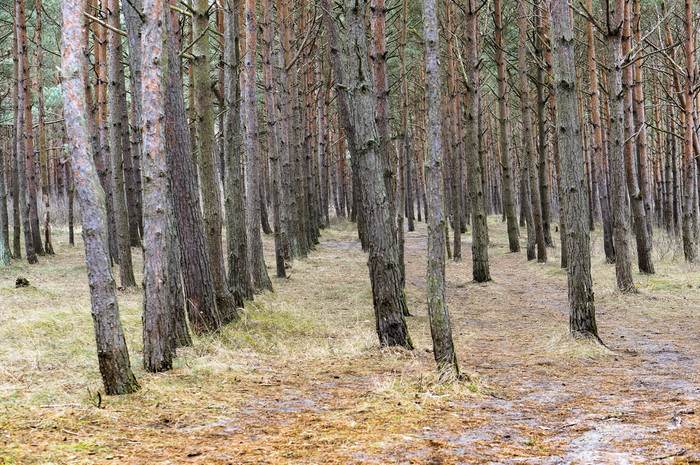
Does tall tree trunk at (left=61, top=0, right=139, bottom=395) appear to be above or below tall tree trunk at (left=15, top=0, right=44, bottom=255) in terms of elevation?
below

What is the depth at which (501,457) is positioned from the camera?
12.2 feet

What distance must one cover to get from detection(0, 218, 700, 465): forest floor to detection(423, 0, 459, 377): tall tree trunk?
35cm

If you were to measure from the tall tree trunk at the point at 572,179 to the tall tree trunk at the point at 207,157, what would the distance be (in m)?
4.88

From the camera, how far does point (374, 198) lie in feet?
25.0

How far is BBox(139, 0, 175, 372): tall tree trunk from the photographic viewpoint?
5.93 m

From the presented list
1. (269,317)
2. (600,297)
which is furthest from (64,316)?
(600,297)

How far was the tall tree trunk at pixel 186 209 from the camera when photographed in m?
7.86

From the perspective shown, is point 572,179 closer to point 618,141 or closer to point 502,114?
point 618,141

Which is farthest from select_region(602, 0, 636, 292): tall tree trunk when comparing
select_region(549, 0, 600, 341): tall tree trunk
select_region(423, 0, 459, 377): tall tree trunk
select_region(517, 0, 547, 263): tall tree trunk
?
select_region(423, 0, 459, 377): tall tree trunk

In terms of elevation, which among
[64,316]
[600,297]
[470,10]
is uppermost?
[470,10]

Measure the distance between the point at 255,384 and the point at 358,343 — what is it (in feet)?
7.24

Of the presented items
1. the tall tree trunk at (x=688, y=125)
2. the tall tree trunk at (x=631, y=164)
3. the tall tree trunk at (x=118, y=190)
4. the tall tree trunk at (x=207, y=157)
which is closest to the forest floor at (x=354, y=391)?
the tall tree trunk at (x=207, y=157)

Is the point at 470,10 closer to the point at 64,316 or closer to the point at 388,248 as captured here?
the point at 388,248

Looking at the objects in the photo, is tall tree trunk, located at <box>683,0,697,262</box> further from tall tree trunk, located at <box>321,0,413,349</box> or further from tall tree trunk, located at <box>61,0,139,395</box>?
tall tree trunk, located at <box>61,0,139,395</box>
